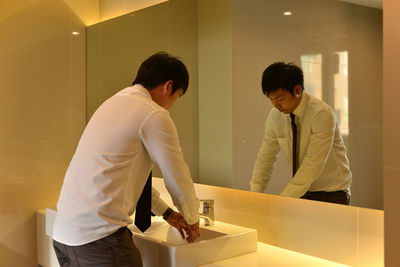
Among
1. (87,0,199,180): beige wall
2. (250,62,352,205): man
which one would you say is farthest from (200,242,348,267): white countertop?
(87,0,199,180): beige wall

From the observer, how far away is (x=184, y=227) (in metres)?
2.00

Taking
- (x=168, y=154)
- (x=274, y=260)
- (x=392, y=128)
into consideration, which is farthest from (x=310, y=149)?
(x=392, y=128)

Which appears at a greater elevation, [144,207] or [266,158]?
[266,158]

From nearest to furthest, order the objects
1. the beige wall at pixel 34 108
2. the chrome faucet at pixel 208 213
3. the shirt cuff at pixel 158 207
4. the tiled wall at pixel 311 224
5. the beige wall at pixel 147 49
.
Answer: the tiled wall at pixel 311 224 → the shirt cuff at pixel 158 207 → the chrome faucet at pixel 208 213 → the beige wall at pixel 147 49 → the beige wall at pixel 34 108

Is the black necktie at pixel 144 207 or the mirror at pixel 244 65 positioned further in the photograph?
the black necktie at pixel 144 207

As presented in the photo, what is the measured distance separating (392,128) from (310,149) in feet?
2.32

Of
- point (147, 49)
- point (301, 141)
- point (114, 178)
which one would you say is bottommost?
Result: point (114, 178)

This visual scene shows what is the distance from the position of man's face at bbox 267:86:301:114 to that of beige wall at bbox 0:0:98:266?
1.45 metres

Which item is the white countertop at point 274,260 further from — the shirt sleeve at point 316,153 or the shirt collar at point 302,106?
the shirt collar at point 302,106

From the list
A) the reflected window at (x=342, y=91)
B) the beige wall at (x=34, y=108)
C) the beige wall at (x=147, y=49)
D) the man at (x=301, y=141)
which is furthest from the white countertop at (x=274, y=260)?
the beige wall at (x=34, y=108)

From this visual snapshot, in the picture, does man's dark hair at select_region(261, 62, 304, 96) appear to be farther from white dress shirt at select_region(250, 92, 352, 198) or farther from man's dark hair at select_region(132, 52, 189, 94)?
man's dark hair at select_region(132, 52, 189, 94)

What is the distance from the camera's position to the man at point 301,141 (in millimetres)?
1888

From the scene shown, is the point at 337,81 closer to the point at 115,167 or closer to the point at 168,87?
the point at 168,87

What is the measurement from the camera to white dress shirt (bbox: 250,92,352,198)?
188 centimetres
